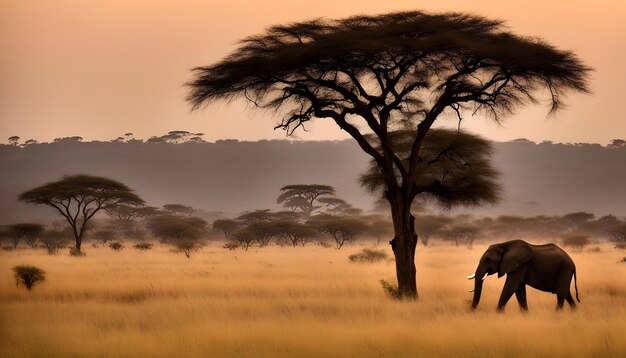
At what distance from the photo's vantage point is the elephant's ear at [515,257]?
16.5 m

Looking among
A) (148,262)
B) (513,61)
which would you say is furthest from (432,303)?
(148,262)

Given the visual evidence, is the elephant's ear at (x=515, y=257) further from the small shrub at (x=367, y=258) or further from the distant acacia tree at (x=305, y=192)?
the distant acacia tree at (x=305, y=192)

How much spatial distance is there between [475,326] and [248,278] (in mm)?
13344

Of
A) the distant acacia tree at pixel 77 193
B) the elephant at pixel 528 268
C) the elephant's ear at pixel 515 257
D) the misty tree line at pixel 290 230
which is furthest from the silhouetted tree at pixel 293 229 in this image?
the elephant's ear at pixel 515 257

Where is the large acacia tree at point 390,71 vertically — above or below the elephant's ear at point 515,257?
above

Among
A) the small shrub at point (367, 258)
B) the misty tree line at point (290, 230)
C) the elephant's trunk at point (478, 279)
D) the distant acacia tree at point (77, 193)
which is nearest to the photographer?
the elephant's trunk at point (478, 279)

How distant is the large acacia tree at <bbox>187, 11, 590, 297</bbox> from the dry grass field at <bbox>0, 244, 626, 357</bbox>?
9.65ft

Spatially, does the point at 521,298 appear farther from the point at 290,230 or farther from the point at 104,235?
the point at 104,235

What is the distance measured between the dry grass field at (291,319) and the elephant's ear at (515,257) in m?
0.81

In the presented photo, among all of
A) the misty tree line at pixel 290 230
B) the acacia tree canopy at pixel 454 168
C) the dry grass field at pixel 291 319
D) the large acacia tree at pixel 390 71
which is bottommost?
the dry grass field at pixel 291 319

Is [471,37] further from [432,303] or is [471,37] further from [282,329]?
[282,329]

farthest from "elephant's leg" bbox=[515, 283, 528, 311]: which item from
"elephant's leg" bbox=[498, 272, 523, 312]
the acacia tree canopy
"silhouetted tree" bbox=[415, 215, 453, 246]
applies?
"silhouetted tree" bbox=[415, 215, 453, 246]

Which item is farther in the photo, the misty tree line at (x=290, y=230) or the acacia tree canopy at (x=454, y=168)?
the misty tree line at (x=290, y=230)

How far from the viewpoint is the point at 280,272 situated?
1203 inches
